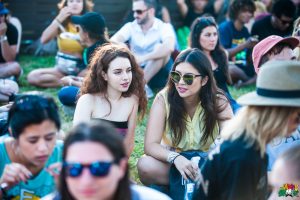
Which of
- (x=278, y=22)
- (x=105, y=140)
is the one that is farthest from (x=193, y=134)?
(x=278, y=22)

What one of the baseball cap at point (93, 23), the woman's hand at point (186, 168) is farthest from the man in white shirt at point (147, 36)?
the woman's hand at point (186, 168)

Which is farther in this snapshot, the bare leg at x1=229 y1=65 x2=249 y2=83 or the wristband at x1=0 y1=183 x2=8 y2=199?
the bare leg at x1=229 y1=65 x2=249 y2=83

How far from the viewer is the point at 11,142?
3.48 meters

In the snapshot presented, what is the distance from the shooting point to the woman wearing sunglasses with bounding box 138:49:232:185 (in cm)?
444

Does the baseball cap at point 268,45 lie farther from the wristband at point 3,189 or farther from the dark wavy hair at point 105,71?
the wristband at point 3,189

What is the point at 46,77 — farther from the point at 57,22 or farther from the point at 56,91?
the point at 57,22

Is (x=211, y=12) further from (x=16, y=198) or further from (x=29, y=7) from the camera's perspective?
(x=16, y=198)

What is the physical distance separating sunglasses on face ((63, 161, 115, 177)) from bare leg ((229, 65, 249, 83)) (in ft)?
19.3

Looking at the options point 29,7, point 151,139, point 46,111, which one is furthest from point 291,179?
point 29,7

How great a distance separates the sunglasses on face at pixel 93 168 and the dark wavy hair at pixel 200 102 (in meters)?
2.03

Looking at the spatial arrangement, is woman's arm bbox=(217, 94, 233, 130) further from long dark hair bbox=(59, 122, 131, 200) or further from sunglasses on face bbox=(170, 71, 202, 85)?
long dark hair bbox=(59, 122, 131, 200)

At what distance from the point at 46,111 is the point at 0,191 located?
528 millimetres

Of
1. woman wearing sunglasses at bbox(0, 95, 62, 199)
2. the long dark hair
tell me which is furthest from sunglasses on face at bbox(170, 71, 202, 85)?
the long dark hair

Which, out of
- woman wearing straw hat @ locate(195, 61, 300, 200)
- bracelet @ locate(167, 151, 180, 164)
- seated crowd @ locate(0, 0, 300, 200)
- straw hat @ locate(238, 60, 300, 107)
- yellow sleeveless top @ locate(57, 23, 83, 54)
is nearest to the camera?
seated crowd @ locate(0, 0, 300, 200)
